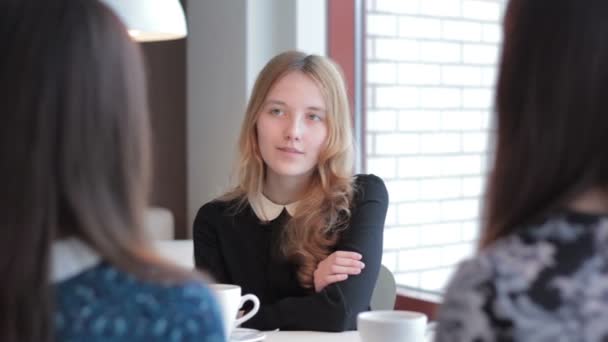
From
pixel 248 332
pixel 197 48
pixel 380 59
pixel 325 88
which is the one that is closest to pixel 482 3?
pixel 380 59

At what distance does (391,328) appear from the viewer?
64.0 inches

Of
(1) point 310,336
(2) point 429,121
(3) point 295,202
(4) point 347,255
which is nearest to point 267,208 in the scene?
(3) point 295,202

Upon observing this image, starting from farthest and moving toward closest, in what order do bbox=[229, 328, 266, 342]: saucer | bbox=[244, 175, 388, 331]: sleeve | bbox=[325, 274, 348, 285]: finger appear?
bbox=[325, 274, 348, 285]: finger
bbox=[244, 175, 388, 331]: sleeve
bbox=[229, 328, 266, 342]: saucer

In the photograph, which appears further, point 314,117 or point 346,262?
point 314,117

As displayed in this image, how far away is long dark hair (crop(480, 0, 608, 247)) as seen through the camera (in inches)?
37.9

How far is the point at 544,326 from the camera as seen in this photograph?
941mm

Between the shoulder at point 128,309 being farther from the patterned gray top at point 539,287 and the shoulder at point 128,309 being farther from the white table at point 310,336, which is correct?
the white table at point 310,336

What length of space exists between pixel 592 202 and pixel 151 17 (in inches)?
76.5

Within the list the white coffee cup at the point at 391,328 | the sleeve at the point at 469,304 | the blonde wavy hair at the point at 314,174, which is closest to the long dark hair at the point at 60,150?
the sleeve at the point at 469,304

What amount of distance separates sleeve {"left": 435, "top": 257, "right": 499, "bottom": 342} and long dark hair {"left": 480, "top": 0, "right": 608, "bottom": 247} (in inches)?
2.4

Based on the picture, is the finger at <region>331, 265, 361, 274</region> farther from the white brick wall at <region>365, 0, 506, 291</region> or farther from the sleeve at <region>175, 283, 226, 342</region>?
the sleeve at <region>175, 283, 226, 342</region>

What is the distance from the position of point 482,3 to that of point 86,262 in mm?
2692

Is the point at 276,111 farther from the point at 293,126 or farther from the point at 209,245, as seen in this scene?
the point at 209,245

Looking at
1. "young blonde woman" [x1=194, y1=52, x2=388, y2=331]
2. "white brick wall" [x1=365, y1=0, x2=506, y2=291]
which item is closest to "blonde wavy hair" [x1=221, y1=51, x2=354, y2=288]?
"young blonde woman" [x1=194, y1=52, x2=388, y2=331]
